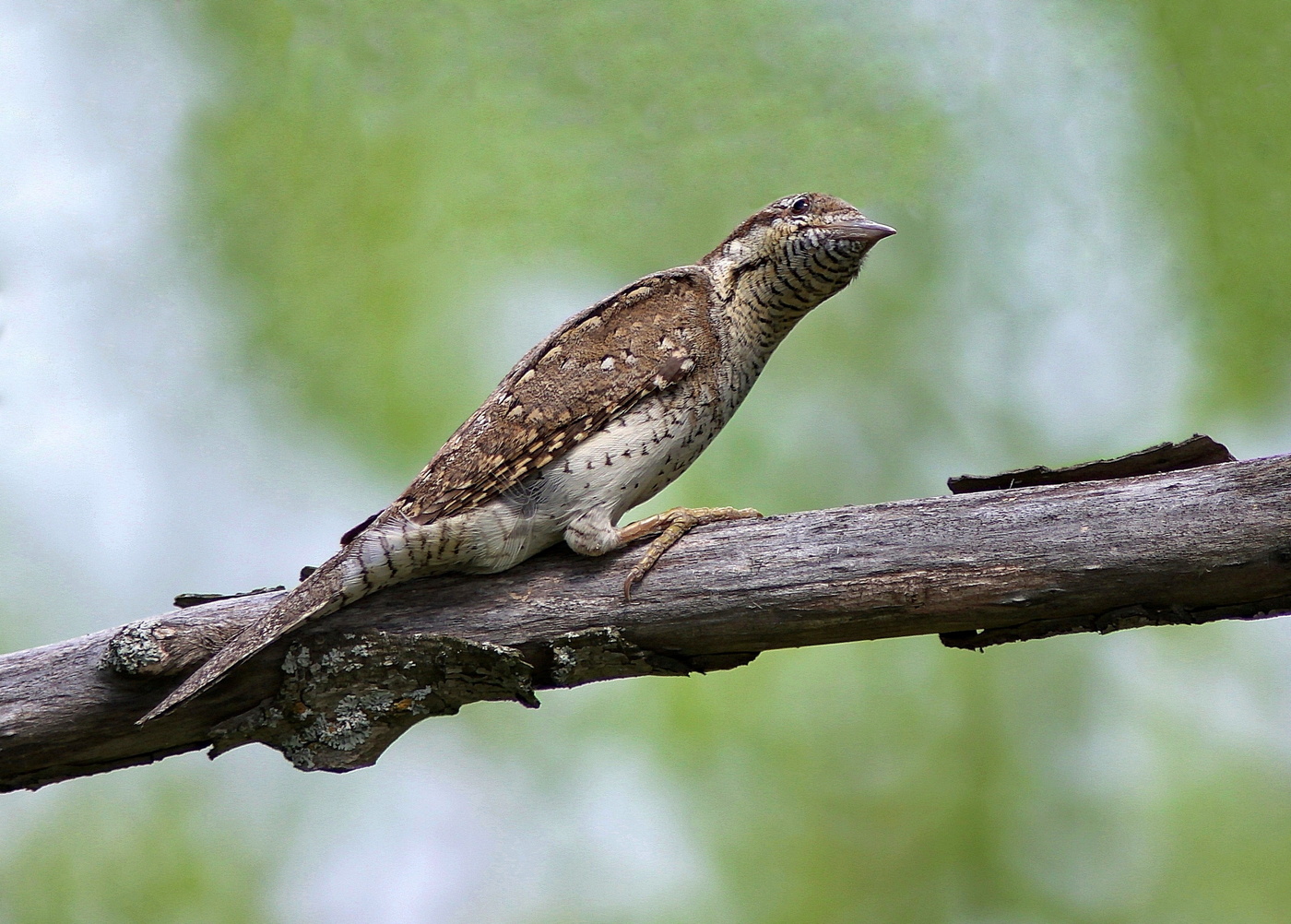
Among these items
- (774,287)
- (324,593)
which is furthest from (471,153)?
(324,593)

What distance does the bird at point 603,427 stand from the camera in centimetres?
264

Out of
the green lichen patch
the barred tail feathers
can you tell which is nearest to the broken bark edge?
the green lichen patch

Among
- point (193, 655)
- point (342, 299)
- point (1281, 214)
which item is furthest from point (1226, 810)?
point (342, 299)

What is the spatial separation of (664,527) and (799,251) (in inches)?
34.1

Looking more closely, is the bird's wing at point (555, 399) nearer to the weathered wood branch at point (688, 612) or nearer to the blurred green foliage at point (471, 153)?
the weathered wood branch at point (688, 612)

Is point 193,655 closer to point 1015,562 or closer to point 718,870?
point 1015,562

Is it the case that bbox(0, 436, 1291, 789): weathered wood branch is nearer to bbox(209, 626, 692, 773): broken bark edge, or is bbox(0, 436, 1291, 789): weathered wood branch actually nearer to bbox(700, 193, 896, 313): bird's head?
bbox(209, 626, 692, 773): broken bark edge

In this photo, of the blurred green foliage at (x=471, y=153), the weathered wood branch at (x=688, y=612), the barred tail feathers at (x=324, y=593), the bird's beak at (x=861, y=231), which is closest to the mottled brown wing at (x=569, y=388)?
the barred tail feathers at (x=324, y=593)

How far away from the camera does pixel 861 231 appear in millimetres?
2850

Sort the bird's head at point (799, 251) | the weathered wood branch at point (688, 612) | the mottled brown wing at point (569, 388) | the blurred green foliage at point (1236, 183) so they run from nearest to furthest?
the weathered wood branch at point (688, 612)
the mottled brown wing at point (569, 388)
the bird's head at point (799, 251)
the blurred green foliage at point (1236, 183)

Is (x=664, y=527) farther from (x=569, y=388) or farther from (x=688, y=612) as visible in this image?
(x=569, y=388)

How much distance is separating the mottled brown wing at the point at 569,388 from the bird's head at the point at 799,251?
17 cm

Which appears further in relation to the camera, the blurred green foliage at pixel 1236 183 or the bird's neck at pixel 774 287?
the blurred green foliage at pixel 1236 183

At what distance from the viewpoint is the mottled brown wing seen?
108 inches
